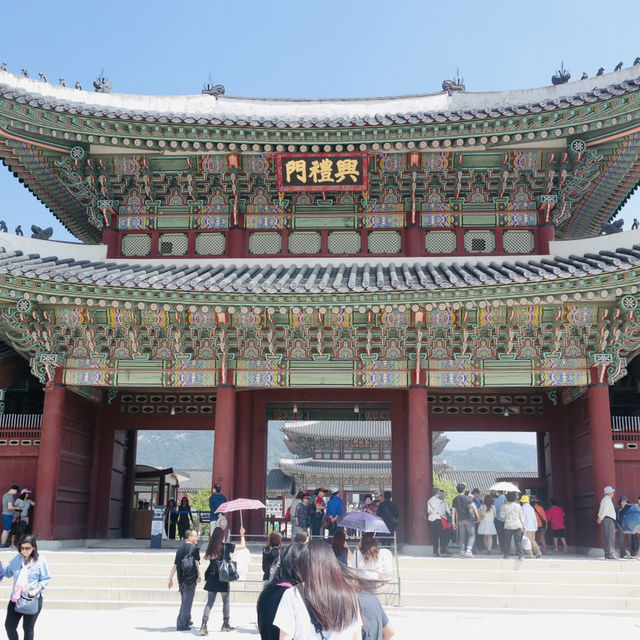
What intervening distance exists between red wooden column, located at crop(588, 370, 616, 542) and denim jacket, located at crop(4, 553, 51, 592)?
468 inches

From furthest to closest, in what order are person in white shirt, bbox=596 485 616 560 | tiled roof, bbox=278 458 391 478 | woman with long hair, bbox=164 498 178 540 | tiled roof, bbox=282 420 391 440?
1. tiled roof, bbox=282 420 391 440
2. tiled roof, bbox=278 458 391 478
3. woman with long hair, bbox=164 498 178 540
4. person in white shirt, bbox=596 485 616 560

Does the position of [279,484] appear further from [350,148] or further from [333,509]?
[350,148]

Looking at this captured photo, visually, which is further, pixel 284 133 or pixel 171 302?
pixel 284 133

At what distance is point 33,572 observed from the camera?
8297 mm

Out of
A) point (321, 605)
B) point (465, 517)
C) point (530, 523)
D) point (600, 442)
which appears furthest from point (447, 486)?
point (321, 605)

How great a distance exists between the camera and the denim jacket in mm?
8266

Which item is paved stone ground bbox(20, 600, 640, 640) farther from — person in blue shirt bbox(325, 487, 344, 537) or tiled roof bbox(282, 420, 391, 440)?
tiled roof bbox(282, 420, 391, 440)

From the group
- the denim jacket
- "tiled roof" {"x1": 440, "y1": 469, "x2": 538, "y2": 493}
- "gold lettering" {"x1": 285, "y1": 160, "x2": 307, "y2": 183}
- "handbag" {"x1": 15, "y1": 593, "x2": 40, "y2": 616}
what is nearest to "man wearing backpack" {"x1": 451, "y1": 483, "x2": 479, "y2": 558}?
"gold lettering" {"x1": 285, "y1": 160, "x2": 307, "y2": 183}

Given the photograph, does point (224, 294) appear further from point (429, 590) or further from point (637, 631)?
point (637, 631)

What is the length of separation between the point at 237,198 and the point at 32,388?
7.45m

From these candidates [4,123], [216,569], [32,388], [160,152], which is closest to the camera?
[216,569]

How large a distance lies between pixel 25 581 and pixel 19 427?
32.5 ft

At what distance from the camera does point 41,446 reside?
16828mm

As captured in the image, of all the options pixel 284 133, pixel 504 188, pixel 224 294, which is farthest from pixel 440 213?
pixel 224 294
